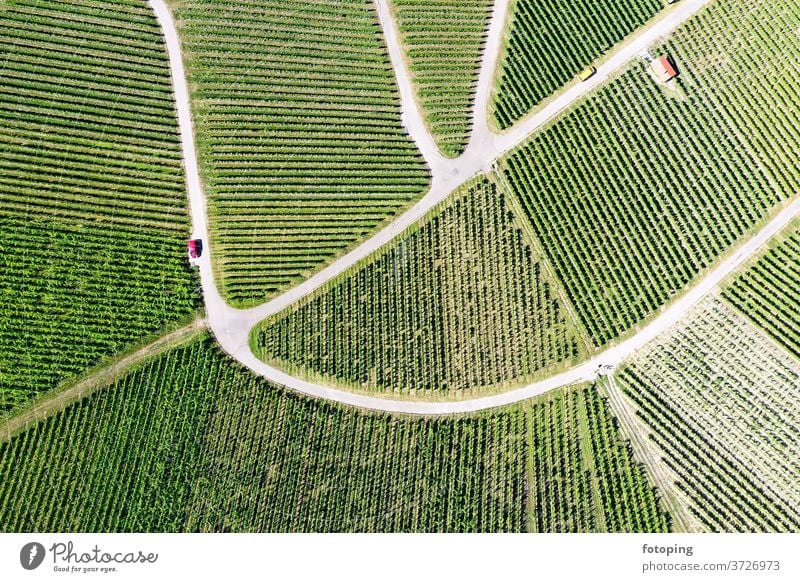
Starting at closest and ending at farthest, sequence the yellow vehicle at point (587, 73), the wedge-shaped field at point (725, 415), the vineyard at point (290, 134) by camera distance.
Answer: the wedge-shaped field at point (725, 415) < the vineyard at point (290, 134) < the yellow vehicle at point (587, 73)

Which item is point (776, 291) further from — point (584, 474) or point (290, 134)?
point (290, 134)

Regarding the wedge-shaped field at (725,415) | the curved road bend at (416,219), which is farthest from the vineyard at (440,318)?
the wedge-shaped field at (725,415)

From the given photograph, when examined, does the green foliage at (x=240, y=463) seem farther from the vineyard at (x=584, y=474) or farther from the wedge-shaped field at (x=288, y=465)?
the vineyard at (x=584, y=474)

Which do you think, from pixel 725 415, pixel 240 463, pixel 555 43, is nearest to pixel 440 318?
pixel 240 463

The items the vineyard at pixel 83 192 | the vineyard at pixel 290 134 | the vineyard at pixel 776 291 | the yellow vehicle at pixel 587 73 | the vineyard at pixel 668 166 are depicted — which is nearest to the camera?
the vineyard at pixel 83 192

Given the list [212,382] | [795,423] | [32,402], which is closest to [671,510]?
[795,423]
